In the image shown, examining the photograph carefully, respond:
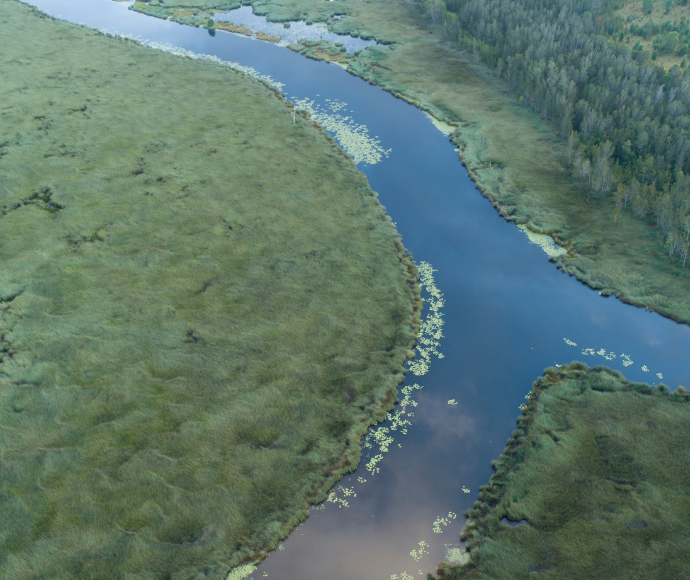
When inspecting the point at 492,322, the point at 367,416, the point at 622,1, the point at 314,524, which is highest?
the point at 622,1

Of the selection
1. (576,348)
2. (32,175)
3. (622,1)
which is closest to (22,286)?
(32,175)

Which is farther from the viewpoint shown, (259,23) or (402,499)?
(259,23)

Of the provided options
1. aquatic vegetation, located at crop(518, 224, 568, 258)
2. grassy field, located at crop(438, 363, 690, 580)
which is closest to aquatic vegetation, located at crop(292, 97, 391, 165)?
aquatic vegetation, located at crop(518, 224, 568, 258)

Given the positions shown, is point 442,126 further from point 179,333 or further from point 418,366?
point 179,333

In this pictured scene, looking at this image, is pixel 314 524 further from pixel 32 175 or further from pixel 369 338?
pixel 32 175

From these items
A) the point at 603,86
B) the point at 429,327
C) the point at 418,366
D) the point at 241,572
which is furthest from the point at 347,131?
the point at 241,572

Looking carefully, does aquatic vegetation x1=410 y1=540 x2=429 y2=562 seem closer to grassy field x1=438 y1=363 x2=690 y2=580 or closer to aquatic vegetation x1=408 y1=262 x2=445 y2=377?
grassy field x1=438 y1=363 x2=690 y2=580
